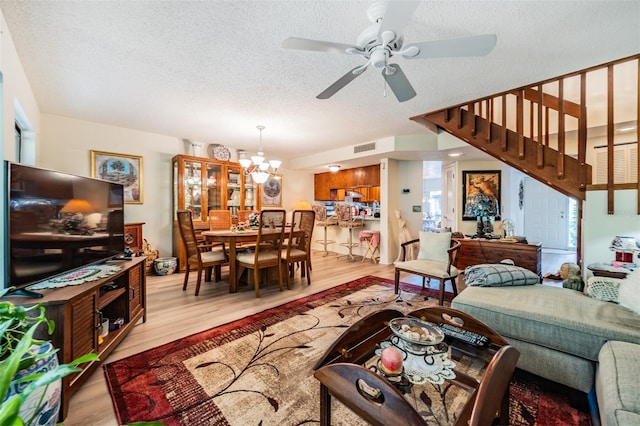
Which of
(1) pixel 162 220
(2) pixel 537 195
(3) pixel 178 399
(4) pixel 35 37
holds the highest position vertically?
(4) pixel 35 37

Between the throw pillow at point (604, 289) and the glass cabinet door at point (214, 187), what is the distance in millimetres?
5149

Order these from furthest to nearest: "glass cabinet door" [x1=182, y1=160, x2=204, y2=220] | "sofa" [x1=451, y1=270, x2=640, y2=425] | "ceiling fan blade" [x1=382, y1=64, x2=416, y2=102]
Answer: "glass cabinet door" [x1=182, y1=160, x2=204, y2=220]
"ceiling fan blade" [x1=382, y1=64, x2=416, y2=102]
"sofa" [x1=451, y1=270, x2=640, y2=425]

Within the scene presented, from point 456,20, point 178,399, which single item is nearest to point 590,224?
point 456,20

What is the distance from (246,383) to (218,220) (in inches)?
131

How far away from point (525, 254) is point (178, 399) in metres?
4.32

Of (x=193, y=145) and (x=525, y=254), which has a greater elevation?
(x=193, y=145)

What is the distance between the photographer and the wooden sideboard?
355 cm

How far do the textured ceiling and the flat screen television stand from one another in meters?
1.13

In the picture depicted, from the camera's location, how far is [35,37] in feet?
6.40

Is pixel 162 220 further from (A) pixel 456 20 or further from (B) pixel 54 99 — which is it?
(A) pixel 456 20

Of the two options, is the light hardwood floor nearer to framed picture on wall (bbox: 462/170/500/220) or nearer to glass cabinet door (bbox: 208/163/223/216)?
glass cabinet door (bbox: 208/163/223/216)

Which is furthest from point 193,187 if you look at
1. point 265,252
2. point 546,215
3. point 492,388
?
point 546,215

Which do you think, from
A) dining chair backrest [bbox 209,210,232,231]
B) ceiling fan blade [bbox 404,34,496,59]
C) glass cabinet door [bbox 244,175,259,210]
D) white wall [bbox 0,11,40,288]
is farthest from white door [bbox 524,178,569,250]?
white wall [bbox 0,11,40,288]

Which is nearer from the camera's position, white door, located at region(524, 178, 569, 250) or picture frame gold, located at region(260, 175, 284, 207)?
picture frame gold, located at region(260, 175, 284, 207)
